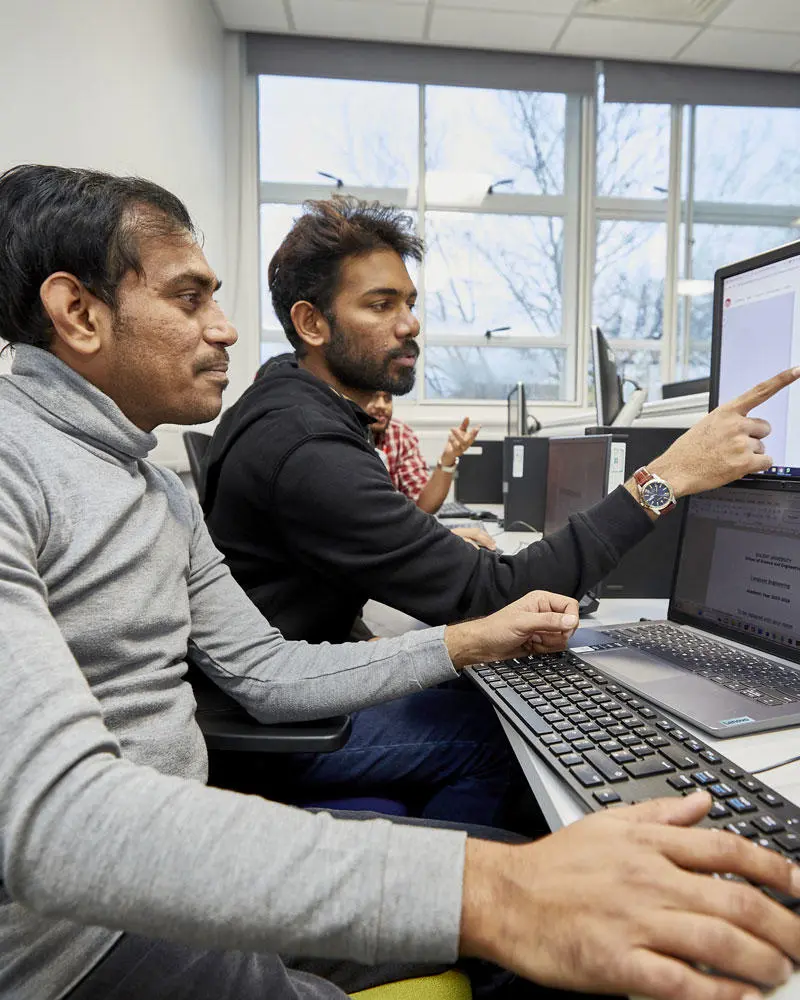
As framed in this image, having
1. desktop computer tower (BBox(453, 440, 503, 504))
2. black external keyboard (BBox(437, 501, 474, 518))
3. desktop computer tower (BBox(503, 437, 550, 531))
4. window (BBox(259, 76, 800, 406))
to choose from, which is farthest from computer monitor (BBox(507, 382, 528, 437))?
window (BBox(259, 76, 800, 406))

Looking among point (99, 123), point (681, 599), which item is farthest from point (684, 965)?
point (99, 123)

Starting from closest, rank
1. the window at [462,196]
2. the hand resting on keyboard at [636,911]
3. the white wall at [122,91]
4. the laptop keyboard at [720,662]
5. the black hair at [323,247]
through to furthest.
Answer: the hand resting on keyboard at [636,911] → the laptop keyboard at [720,662] → the black hair at [323,247] → the white wall at [122,91] → the window at [462,196]

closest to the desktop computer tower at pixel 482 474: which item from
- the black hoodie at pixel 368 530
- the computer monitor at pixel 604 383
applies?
the computer monitor at pixel 604 383

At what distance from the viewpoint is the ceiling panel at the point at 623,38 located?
3539mm

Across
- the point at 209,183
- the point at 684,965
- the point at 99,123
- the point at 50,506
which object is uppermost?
the point at 209,183

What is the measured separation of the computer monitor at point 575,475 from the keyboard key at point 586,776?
27.6 inches

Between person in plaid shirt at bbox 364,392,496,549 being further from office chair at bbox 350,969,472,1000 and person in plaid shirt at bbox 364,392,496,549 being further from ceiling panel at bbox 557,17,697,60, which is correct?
ceiling panel at bbox 557,17,697,60

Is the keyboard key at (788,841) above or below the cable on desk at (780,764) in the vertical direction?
above

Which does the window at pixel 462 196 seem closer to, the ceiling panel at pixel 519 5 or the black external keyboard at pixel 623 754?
the ceiling panel at pixel 519 5

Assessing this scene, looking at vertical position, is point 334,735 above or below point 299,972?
above

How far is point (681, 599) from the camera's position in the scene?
3.21 ft

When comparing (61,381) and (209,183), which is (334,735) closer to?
(61,381)

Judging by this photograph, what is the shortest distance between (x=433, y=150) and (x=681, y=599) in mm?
3824

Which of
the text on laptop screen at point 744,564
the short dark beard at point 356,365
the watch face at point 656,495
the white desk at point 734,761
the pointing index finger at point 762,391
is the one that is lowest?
the white desk at point 734,761
